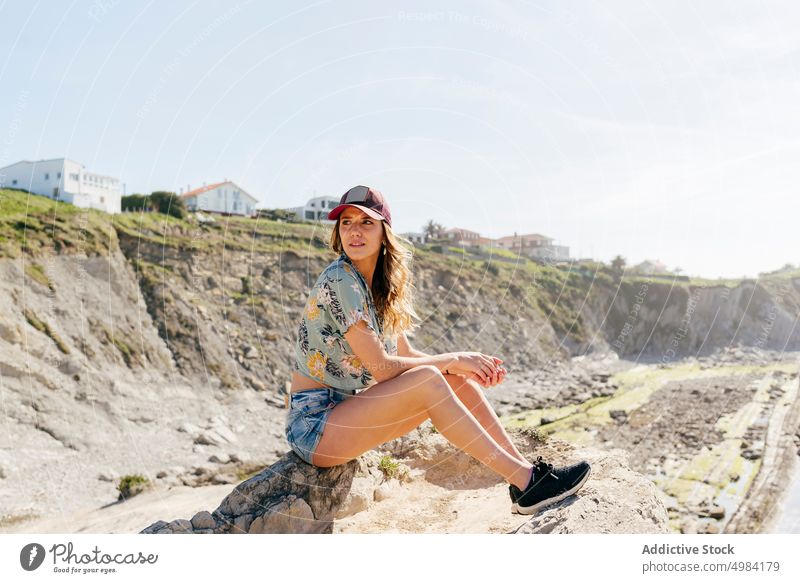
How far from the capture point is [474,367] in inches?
187

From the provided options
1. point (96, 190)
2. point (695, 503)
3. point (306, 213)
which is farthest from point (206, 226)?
point (695, 503)

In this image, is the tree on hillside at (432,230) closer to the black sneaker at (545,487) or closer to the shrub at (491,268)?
the shrub at (491,268)

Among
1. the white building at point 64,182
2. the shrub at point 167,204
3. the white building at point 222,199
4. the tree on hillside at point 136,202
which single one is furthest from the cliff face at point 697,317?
the white building at point 64,182

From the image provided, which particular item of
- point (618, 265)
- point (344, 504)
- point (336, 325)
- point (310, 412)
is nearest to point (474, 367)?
point (336, 325)

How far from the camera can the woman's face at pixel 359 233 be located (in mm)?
4598

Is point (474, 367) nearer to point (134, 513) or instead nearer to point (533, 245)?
point (134, 513)

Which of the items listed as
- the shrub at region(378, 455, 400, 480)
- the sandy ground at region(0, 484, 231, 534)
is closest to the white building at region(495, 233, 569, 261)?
the sandy ground at region(0, 484, 231, 534)

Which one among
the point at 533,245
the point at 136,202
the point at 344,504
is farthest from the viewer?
the point at 533,245

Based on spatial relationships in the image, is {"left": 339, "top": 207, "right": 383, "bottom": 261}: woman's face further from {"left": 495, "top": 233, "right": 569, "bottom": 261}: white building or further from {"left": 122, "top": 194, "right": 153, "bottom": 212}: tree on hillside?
{"left": 495, "top": 233, "right": 569, "bottom": 261}: white building

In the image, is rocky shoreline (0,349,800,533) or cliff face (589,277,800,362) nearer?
rocky shoreline (0,349,800,533)

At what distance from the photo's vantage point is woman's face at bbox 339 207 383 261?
460cm
